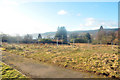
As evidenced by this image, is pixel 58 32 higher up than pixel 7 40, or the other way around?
pixel 58 32

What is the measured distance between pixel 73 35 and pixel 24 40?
15.8m

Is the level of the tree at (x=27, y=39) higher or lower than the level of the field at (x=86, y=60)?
higher

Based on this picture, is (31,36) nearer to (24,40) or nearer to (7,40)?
(24,40)

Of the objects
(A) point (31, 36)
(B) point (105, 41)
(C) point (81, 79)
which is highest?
(A) point (31, 36)

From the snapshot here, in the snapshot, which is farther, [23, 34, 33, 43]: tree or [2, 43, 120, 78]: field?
[23, 34, 33, 43]: tree

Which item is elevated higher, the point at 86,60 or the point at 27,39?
the point at 27,39

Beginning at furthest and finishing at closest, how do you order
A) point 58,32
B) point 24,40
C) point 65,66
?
point 58,32
point 24,40
point 65,66

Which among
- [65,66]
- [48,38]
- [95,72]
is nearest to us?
[95,72]

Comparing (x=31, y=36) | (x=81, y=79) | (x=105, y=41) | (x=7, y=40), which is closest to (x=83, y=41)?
(x=105, y=41)

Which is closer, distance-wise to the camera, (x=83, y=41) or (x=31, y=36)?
(x=31, y=36)

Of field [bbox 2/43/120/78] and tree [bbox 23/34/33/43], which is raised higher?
tree [bbox 23/34/33/43]

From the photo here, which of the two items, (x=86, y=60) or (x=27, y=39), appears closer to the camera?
(x=86, y=60)

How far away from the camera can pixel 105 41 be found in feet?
68.1

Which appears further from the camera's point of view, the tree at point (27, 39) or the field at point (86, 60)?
the tree at point (27, 39)
